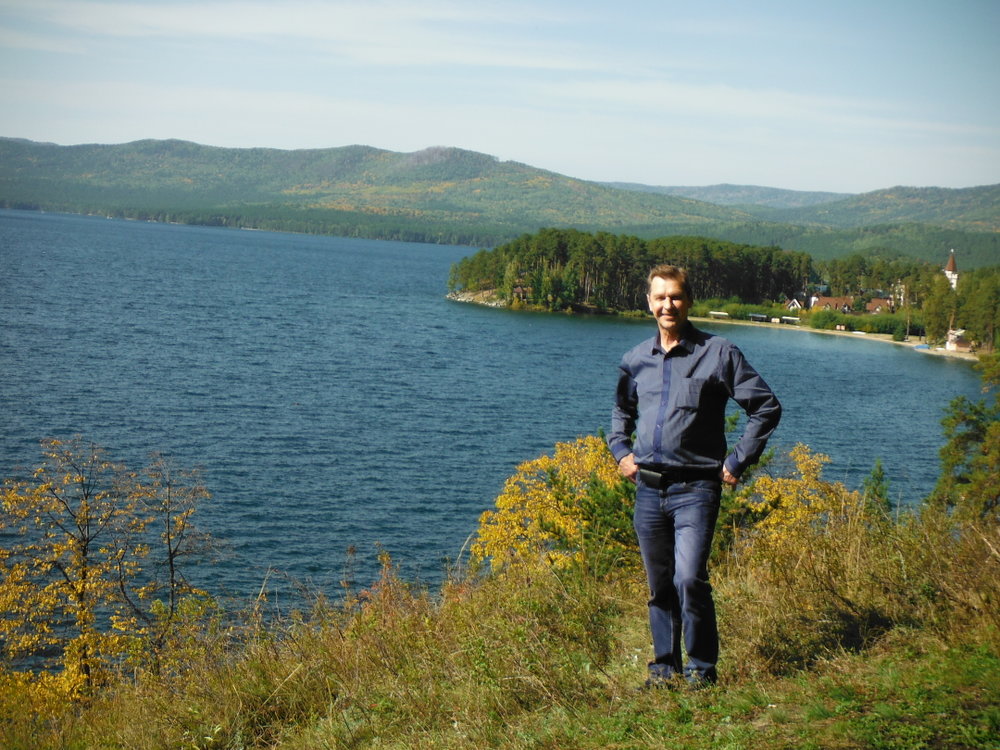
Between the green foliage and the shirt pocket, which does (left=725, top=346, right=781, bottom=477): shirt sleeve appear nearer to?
the shirt pocket

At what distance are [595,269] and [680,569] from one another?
110041 mm

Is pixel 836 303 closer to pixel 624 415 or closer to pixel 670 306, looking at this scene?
pixel 624 415

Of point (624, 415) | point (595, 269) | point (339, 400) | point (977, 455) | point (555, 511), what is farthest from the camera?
point (595, 269)

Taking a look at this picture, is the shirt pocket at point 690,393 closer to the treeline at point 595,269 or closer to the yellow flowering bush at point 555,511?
the yellow flowering bush at point 555,511

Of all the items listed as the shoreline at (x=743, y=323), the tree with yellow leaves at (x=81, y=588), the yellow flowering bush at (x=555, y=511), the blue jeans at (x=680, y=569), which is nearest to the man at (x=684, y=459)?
the blue jeans at (x=680, y=569)

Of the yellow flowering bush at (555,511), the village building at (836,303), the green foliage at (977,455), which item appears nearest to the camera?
the yellow flowering bush at (555,511)

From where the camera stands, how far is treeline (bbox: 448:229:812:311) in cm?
11062

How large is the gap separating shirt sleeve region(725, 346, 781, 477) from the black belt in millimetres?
97

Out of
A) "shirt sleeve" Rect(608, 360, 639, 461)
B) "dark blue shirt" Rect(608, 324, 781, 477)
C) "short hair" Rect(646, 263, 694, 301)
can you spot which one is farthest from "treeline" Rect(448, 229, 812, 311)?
"dark blue shirt" Rect(608, 324, 781, 477)

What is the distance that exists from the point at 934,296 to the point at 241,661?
111m

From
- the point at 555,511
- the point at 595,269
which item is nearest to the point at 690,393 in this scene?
the point at 555,511

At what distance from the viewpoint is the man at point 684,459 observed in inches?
169

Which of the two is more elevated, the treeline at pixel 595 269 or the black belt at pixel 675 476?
the treeline at pixel 595 269

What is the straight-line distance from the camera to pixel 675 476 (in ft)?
14.6
